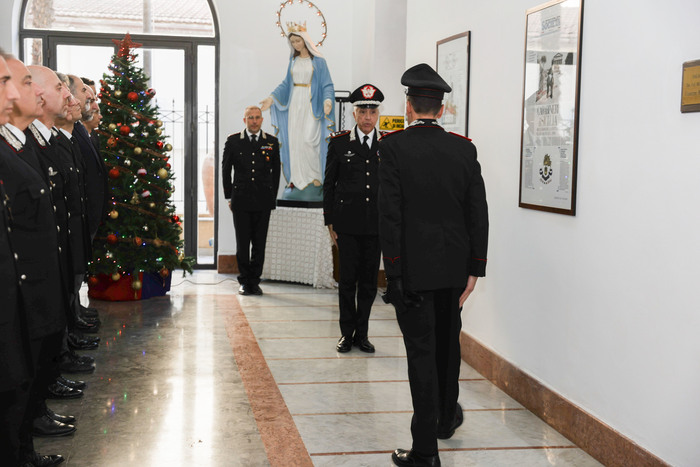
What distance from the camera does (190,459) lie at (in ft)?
10.2

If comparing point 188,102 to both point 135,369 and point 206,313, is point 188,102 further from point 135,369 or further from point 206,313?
point 135,369

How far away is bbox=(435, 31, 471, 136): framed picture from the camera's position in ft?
15.6

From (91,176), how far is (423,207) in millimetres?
2830

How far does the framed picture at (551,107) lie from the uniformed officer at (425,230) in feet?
1.95

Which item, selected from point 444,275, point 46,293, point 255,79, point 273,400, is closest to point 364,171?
point 273,400

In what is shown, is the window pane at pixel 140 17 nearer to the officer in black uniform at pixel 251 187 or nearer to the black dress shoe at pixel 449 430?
the officer in black uniform at pixel 251 187

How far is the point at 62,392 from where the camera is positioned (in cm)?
388

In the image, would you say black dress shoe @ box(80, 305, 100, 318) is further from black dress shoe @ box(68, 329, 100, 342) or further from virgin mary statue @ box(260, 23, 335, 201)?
virgin mary statue @ box(260, 23, 335, 201)

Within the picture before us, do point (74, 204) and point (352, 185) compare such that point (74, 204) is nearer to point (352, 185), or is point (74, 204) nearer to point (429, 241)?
point (352, 185)

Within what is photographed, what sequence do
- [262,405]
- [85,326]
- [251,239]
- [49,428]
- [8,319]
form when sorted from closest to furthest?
[8,319], [49,428], [262,405], [85,326], [251,239]

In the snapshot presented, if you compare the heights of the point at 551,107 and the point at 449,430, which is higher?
the point at 551,107

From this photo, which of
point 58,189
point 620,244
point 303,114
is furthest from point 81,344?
point 303,114

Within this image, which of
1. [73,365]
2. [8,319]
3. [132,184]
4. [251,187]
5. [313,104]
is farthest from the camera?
[313,104]

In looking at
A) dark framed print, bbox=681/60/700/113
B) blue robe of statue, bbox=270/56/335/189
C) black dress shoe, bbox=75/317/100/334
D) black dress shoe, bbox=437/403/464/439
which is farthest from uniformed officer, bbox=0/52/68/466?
blue robe of statue, bbox=270/56/335/189
